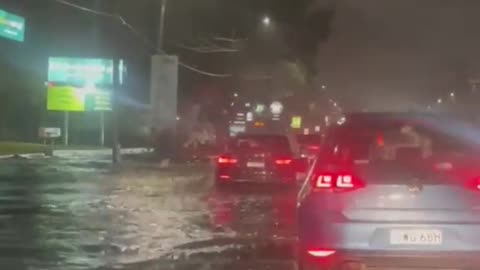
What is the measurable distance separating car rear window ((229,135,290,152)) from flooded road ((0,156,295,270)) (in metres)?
1.08

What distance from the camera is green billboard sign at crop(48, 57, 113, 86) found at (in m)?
57.3

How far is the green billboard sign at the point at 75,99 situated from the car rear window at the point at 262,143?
3557 cm

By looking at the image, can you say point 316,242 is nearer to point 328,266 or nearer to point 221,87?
Answer: point 328,266

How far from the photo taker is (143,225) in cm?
1491

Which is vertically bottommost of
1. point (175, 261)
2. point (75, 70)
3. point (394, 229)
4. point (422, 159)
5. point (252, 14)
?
point (175, 261)

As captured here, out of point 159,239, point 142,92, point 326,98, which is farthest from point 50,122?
point 326,98

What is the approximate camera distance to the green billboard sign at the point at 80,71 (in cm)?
5728

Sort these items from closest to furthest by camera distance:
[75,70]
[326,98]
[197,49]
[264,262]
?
1. [264,262]
2. [75,70]
3. [197,49]
4. [326,98]

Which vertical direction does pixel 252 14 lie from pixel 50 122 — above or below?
above

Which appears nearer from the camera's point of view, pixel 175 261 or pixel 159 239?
pixel 175 261

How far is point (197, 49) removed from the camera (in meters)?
64.7

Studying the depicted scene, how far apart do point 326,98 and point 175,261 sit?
141 m

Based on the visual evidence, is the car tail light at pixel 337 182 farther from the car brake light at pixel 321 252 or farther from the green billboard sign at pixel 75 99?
the green billboard sign at pixel 75 99

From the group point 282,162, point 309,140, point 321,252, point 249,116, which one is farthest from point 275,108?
point 321,252
